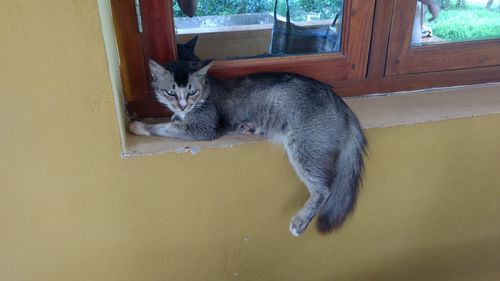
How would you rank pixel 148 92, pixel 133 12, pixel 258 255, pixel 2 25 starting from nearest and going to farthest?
→ 1. pixel 2 25
2. pixel 133 12
3. pixel 148 92
4. pixel 258 255

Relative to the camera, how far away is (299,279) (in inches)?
52.7

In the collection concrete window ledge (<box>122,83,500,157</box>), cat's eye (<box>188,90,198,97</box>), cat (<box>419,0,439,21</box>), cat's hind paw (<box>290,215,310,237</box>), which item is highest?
cat (<box>419,0,439,21</box>)

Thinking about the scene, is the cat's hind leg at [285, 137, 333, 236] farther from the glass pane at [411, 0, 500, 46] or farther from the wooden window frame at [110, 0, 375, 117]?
the glass pane at [411, 0, 500, 46]

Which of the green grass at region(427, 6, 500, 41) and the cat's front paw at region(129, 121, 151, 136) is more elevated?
the green grass at region(427, 6, 500, 41)

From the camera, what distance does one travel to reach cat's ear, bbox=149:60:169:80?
103cm

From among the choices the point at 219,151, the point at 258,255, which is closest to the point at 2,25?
the point at 219,151

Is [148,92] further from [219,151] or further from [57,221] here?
[57,221]

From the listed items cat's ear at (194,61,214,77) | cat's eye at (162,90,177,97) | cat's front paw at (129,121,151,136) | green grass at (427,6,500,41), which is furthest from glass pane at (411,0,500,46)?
cat's front paw at (129,121,151,136)

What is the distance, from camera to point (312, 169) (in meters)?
1.07

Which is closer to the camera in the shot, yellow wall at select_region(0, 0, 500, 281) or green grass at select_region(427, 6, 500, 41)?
yellow wall at select_region(0, 0, 500, 281)

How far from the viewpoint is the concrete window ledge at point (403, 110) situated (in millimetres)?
1047

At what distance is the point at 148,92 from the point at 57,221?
0.42m

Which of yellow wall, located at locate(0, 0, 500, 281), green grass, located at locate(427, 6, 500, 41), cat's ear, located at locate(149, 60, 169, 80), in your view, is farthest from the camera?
green grass, located at locate(427, 6, 500, 41)

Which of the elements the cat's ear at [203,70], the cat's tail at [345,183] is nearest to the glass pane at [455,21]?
the cat's tail at [345,183]
